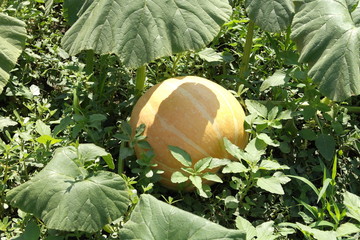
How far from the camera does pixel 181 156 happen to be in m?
2.81

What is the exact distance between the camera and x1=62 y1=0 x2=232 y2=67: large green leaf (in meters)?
2.81

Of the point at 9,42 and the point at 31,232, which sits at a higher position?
the point at 9,42

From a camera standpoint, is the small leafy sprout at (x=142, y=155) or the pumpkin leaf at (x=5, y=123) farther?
the pumpkin leaf at (x=5, y=123)

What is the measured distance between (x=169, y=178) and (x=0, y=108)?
1.10 meters

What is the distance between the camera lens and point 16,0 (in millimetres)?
3762

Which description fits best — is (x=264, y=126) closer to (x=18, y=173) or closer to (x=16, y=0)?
(x=18, y=173)

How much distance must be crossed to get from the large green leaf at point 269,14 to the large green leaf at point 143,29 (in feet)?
0.75

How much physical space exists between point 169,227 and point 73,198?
0.43 meters

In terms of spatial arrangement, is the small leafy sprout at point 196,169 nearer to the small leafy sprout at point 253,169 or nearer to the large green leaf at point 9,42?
the small leafy sprout at point 253,169

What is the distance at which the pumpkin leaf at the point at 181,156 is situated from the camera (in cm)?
279

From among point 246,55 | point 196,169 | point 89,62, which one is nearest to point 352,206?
point 196,169

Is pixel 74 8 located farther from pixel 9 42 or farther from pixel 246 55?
pixel 246 55

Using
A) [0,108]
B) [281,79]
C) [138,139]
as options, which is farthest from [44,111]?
[281,79]

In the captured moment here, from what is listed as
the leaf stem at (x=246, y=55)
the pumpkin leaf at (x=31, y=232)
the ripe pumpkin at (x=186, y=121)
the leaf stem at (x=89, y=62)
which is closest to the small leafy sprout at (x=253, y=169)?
the ripe pumpkin at (x=186, y=121)
